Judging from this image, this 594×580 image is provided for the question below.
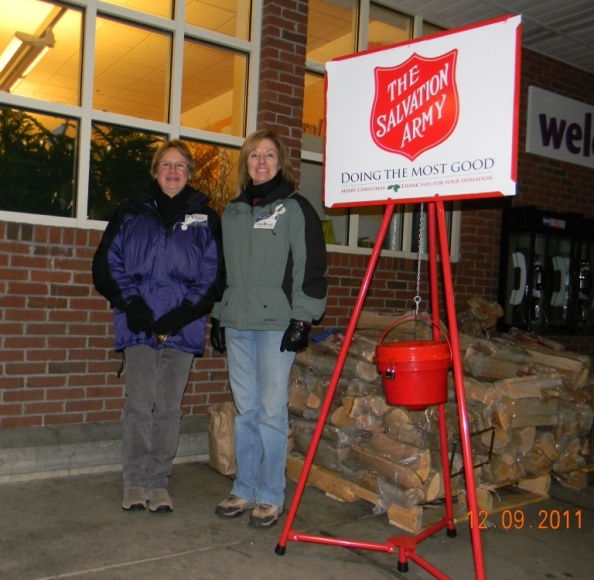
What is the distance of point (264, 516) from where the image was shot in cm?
359

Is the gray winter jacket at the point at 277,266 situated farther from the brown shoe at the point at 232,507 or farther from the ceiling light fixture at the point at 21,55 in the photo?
the ceiling light fixture at the point at 21,55

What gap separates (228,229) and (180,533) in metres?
1.76

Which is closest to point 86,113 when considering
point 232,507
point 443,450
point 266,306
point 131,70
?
point 131,70

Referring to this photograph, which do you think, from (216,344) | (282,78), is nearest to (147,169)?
(282,78)

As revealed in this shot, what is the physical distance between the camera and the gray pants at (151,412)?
378cm

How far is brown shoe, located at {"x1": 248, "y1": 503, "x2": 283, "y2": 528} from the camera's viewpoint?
357 cm

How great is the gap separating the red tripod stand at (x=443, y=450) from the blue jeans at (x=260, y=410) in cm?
40

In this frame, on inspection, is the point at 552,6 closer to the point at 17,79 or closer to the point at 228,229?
the point at 228,229

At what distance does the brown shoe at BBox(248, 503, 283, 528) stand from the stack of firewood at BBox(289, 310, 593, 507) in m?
0.71

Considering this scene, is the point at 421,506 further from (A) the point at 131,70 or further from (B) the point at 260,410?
(A) the point at 131,70

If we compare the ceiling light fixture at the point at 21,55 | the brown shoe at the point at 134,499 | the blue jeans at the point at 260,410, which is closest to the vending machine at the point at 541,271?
the blue jeans at the point at 260,410

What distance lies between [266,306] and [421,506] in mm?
1509

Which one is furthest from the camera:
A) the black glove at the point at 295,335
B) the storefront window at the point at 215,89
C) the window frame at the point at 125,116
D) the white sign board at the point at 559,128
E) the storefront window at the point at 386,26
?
the white sign board at the point at 559,128

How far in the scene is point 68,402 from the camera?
14.9ft
